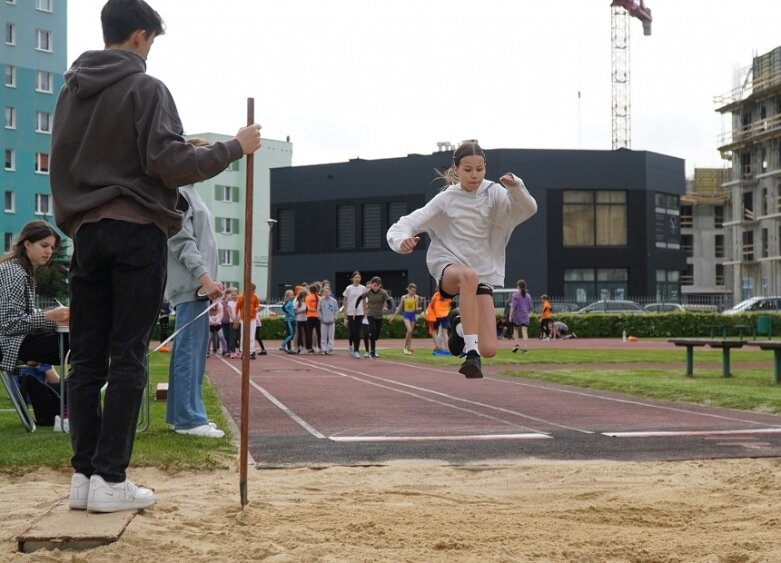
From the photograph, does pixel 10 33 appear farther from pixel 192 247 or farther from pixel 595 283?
pixel 192 247

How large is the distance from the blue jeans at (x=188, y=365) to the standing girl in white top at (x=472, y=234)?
1.89m

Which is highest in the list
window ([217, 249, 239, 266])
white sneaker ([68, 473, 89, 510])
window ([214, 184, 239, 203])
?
window ([214, 184, 239, 203])

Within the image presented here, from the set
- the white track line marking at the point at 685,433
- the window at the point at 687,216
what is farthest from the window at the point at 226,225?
the white track line marking at the point at 685,433

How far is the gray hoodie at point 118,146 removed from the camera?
4.53 m

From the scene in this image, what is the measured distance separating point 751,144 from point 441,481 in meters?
75.6

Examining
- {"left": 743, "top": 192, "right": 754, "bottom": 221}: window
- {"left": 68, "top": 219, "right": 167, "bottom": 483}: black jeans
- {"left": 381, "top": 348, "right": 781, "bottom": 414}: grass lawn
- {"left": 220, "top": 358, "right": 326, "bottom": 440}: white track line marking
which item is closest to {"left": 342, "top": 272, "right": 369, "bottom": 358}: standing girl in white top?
{"left": 381, "top": 348, "right": 781, "bottom": 414}: grass lawn

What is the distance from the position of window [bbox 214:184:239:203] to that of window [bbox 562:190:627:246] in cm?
3485

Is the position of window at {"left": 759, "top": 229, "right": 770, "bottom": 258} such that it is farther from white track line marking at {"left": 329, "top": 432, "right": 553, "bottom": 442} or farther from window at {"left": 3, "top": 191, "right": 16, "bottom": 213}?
white track line marking at {"left": 329, "top": 432, "right": 553, "bottom": 442}

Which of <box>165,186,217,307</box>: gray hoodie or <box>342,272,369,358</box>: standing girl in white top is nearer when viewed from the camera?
<box>165,186,217,307</box>: gray hoodie

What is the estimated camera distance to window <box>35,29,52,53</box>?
202ft

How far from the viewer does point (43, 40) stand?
203 ft

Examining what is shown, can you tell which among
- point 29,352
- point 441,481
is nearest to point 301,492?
point 441,481

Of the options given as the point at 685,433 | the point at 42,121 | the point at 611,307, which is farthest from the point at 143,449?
Answer: the point at 42,121

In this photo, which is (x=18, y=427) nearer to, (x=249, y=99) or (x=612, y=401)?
(x=249, y=99)
